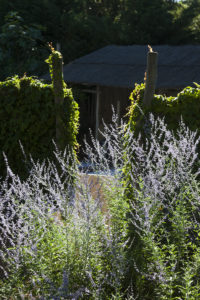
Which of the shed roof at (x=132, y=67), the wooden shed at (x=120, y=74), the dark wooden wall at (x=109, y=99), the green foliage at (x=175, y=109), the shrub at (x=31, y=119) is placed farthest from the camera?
the dark wooden wall at (x=109, y=99)

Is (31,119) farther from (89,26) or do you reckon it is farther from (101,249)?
(89,26)

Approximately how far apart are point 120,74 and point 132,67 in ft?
2.61

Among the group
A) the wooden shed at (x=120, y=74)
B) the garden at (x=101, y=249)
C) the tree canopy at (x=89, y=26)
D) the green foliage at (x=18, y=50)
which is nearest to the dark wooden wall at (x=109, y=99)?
the wooden shed at (x=120, y=74)

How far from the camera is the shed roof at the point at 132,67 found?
1254 centimetres

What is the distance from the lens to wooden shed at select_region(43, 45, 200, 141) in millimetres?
12688

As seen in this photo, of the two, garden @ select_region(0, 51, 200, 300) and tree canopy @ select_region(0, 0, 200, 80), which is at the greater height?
garden @ select_region(0, 51, 200, 300)

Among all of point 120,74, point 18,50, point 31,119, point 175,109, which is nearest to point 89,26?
point 18,50

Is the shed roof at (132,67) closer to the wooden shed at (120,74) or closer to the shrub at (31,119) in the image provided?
the wooden shed at (120,74)

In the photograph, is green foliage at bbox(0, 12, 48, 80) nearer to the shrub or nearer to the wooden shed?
the wooden shed

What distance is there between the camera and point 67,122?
5.86 meters

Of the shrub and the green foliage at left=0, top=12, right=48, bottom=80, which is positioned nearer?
the shrub

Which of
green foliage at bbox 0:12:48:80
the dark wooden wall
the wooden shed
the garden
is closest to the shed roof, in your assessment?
the wooden shed

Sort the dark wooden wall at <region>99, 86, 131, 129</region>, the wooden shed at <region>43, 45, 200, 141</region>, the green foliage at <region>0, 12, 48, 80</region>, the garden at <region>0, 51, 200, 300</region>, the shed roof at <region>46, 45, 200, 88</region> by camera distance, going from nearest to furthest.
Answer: the garden at <region>0, 51, 200, 300</region>
the shed roof at <region>46, 45, 200, 88</region>
the wooden shed at <region>43, 45, 200, 141</region>
the dark wooden wall at <region>99, 86, 131, 129</region>
the green foliage at <region>0, 12, 48, 80</region>

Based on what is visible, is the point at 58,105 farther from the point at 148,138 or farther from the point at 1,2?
the point at 1,2
